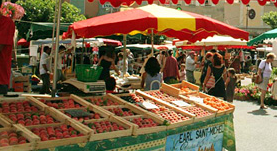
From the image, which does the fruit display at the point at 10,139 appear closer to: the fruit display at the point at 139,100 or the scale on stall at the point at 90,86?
the scale on stall at the point at 90,86

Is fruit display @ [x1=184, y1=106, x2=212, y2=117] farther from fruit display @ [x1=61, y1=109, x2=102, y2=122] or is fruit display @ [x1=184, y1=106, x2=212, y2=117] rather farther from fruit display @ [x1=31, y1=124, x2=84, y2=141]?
fruit display @ [x1=31, y1=124, x2=84, y2=141]

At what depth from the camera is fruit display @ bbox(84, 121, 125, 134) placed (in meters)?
3.72

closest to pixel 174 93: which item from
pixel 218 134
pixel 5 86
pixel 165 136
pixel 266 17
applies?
pixel 218 134

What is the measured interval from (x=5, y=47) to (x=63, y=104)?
1033mm

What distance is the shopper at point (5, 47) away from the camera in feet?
14.3

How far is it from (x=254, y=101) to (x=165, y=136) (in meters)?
9.60

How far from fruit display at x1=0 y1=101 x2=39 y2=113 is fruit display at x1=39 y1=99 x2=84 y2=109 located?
0.21 meters

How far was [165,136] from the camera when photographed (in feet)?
14.4

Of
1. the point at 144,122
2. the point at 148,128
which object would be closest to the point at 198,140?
the point at 144,122

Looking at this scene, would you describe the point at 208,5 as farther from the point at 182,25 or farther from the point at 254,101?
the point at 182,25

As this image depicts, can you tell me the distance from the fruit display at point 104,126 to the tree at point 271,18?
44326mm

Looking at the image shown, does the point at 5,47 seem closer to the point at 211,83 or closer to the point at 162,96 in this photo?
the point at 162,96

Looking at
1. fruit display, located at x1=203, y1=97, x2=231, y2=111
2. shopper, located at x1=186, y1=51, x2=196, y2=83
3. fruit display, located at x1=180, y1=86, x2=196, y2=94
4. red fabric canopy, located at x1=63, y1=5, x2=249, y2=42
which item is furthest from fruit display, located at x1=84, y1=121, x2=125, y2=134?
shopper, located at x1=186, y1=51, x2=196, y2=83

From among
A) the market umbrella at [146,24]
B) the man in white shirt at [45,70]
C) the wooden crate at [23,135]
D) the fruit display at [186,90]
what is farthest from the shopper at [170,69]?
the wooden crate at [23,135]
